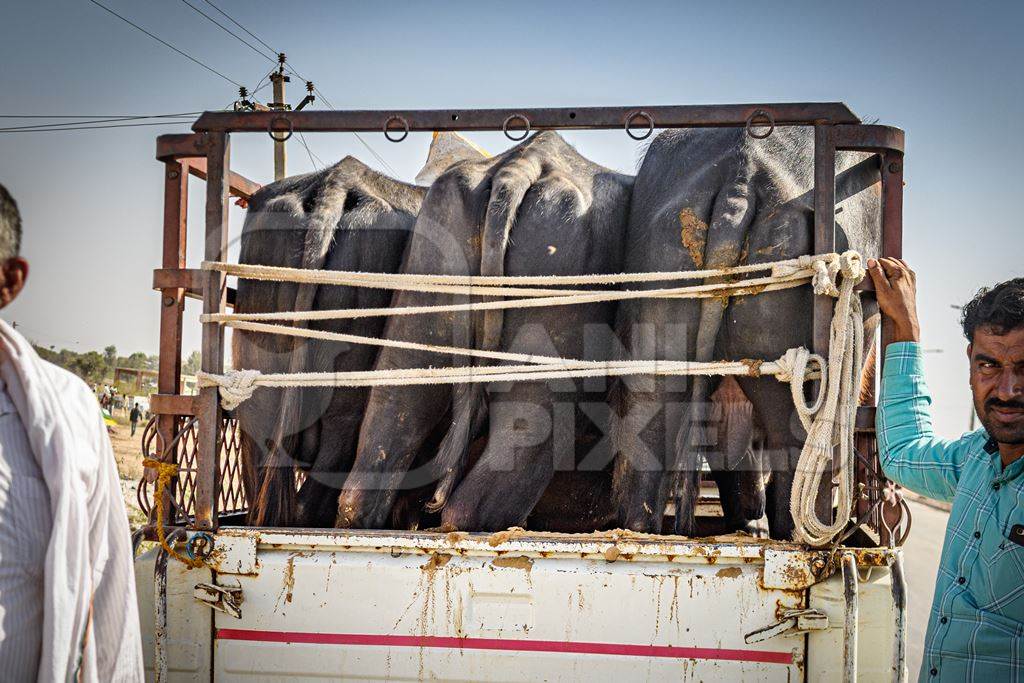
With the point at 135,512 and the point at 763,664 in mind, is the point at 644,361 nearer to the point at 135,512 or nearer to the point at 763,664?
the point at 763,664

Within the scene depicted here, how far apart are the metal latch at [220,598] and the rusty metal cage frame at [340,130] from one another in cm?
20

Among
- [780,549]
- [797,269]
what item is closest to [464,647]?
[780,549]

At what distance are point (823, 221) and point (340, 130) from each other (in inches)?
54.9

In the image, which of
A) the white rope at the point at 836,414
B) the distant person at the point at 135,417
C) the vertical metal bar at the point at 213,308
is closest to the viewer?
the white rope at the point at 836,414

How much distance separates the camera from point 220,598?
7.68 ft

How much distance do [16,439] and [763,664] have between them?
1760 mm

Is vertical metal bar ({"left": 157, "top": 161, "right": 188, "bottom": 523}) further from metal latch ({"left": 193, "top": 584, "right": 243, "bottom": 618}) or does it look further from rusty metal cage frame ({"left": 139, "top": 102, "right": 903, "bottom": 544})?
metal latch ({"left": 193, "top": 584, "right": 243, "bottom": 618})

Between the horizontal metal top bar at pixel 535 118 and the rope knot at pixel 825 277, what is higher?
the horizontal metal top bar at pixel 535 118

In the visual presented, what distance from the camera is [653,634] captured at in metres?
2.22

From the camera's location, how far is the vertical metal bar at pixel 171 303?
2660 millimetres

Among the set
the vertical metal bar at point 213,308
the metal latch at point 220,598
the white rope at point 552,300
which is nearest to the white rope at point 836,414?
the white rope at point 552,300

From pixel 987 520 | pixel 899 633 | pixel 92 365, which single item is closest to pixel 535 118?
pixel 987 520

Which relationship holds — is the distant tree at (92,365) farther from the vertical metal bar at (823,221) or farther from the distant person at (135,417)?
the vertical metal bar at (823,221)

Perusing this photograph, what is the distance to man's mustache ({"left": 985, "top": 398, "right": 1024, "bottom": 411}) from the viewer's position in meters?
1.65
